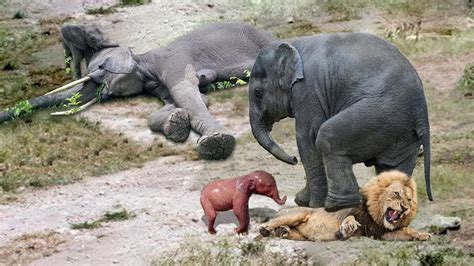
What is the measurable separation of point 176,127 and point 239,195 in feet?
12.9

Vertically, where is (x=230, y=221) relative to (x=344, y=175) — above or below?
Result: below

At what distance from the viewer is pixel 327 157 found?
7.26 meters

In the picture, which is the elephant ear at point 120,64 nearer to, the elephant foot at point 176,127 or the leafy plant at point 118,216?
the elephant foot at point 176,127

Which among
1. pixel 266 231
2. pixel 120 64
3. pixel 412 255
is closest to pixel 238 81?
pixel 120 64

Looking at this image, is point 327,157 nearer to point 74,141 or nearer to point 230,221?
point 230,221

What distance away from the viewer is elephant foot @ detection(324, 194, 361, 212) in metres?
7.18

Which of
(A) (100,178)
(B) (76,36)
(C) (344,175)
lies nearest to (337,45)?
(C) (344,175)

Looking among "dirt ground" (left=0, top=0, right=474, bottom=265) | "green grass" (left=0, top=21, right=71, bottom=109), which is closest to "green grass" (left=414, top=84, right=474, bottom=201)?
"dirt ground" (left=0, top=0, right=474, bottom=265)

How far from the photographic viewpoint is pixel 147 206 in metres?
8.81

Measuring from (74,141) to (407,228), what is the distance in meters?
5.66

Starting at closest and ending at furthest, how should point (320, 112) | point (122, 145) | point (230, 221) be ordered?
point (320, 112) < point (230, 221) < point (122, 145)

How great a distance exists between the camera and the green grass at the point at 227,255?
22.6 ft

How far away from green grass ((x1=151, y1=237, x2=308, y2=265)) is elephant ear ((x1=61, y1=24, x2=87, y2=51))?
23.3ft

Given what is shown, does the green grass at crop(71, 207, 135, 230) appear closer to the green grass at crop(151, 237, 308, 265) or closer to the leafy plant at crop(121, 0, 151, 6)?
the green grass at crop(151, 237, 308, 265)
